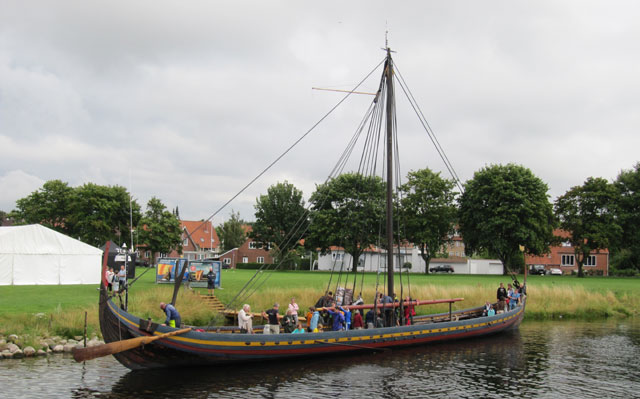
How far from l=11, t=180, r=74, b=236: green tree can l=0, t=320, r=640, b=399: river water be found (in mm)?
73821

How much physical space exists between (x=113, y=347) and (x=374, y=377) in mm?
9349

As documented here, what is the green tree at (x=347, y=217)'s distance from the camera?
73000 millimetres

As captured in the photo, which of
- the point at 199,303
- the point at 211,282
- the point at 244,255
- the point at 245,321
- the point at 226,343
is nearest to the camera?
the point at 226,343

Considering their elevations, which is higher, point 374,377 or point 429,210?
point 429,210

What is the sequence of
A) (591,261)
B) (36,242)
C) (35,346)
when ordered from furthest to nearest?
(591,261)
(36,242)
(35,346)

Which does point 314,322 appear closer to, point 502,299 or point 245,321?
point 245,321

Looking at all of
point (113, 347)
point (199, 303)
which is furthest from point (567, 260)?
point (113, 347)

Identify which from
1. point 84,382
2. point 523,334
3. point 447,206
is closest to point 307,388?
point 84,382

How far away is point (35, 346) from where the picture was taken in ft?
76.9

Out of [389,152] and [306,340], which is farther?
[389,152]

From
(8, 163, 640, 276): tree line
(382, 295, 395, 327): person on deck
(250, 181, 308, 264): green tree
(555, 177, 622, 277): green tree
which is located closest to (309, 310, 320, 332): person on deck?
(382, 295, 395, 327): person on deck

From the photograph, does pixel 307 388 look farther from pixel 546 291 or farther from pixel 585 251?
pixel 585 251

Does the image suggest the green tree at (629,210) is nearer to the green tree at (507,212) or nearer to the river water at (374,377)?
the green tree at (507,212)

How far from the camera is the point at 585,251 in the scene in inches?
3054
